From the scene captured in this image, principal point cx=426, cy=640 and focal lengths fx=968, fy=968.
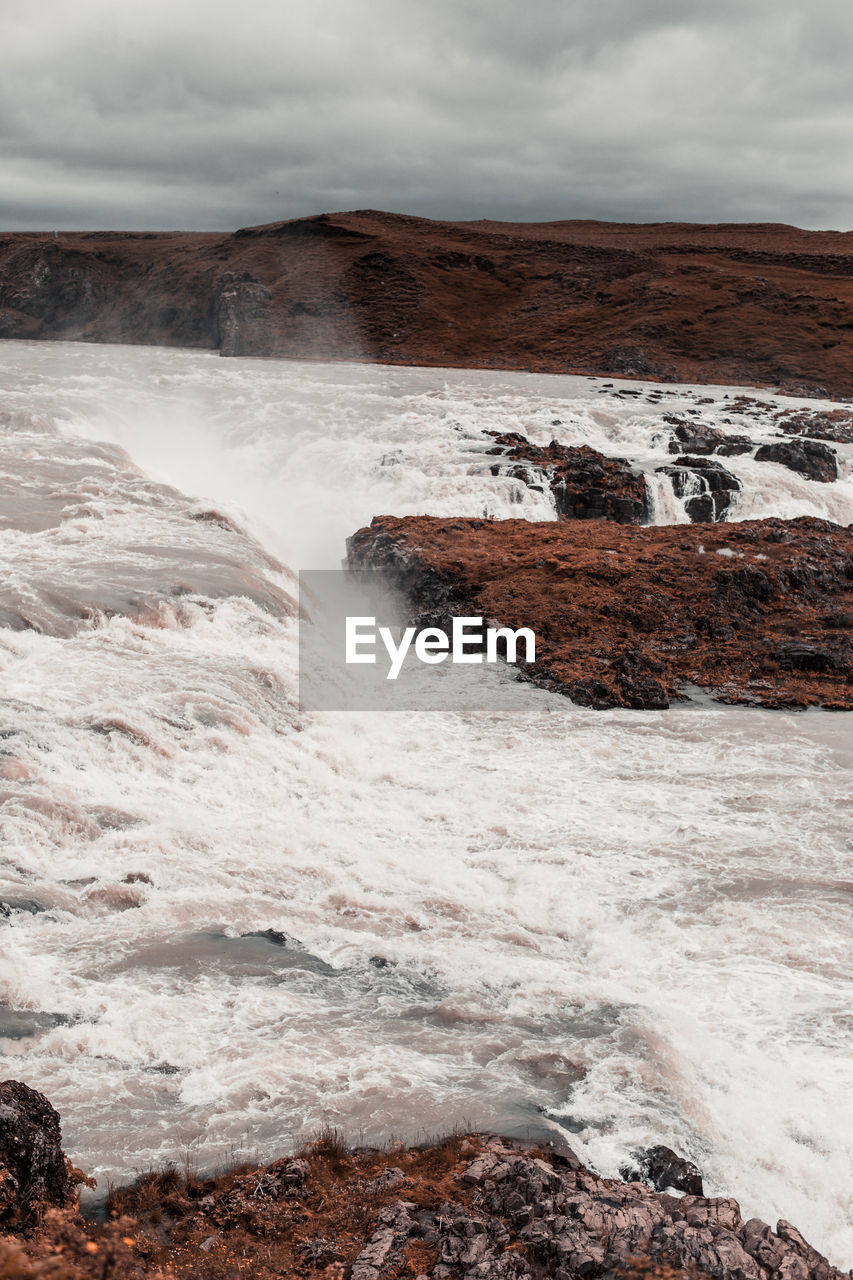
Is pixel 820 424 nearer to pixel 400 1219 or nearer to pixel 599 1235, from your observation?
pixel 599 1235

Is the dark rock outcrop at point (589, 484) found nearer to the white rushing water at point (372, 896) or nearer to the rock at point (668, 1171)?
the white rushing water at point (372, 896)

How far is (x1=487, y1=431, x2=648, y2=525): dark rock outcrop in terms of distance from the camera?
37.4m

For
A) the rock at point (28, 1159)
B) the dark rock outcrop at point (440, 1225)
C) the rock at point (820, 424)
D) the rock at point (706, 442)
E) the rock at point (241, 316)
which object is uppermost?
the rock at point (241, 316)

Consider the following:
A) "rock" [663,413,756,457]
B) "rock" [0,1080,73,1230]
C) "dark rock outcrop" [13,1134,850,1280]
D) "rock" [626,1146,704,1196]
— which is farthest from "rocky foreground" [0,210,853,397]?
"rock" [0,1080,73,1230]

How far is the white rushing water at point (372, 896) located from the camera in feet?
32.8

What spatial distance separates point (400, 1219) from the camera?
8141mm

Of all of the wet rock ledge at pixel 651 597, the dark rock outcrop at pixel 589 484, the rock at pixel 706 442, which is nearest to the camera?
the wet rock ledge at pixel 651 597

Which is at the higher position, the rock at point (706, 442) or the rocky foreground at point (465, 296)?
the rocky foreground at point (465, 296)

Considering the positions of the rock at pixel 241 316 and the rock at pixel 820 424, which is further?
the rock at pixel 241 316

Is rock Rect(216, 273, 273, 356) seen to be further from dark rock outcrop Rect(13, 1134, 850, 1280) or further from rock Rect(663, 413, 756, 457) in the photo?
dark rock outcrop Rect(13, 1134, 850, 1280)

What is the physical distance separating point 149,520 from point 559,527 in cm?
1398

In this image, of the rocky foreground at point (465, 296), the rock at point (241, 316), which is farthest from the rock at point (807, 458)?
the rock at point (241, 316)

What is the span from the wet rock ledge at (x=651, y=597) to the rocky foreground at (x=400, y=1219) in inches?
626

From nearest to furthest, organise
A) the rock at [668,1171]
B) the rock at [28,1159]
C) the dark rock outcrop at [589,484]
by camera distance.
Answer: the rock at [28,1159] → the rock at [668,1171] → the dark rock outcrop at [589,484]
